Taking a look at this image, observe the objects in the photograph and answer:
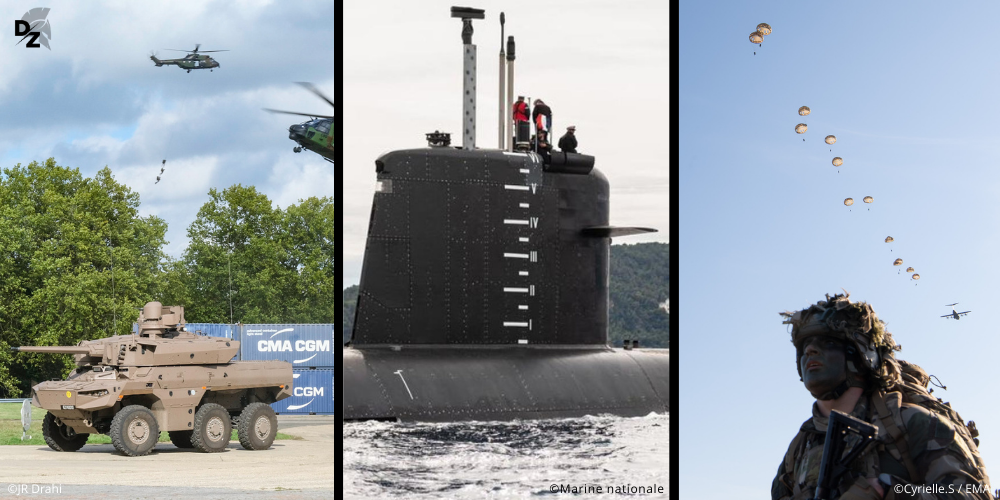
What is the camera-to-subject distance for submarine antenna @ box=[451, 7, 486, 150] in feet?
34.9

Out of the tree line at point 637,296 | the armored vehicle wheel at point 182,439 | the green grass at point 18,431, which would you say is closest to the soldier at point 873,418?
the tree line at point 637,296

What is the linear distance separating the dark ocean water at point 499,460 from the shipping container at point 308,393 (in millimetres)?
23653

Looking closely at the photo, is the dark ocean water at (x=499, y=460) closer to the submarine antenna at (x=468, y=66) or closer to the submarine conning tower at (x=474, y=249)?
the submarine conning tower at (x=474, y=249)

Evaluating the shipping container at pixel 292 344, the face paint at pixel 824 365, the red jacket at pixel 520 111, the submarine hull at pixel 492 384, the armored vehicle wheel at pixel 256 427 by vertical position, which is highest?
the red jacket at pixel 520 111

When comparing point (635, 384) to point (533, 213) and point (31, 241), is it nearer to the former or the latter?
point (533, 213)

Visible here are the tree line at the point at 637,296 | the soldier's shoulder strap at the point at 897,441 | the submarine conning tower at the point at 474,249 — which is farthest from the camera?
the tree line at the point at 637,296

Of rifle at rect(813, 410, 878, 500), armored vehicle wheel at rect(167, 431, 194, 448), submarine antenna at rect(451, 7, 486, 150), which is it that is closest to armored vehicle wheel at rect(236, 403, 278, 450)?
armored vehicle wheel at rect(167, 431, 194, 448)

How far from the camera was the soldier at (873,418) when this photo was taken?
552 cm

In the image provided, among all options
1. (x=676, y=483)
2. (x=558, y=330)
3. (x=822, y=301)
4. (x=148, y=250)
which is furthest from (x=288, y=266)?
(x=822, y=301)

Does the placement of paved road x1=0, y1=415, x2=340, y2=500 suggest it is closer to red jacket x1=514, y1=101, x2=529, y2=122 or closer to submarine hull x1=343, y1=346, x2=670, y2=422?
submarine hull x1=343, y1=346, x2=670, y2=422

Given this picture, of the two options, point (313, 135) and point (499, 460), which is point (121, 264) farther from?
point (499, 460)

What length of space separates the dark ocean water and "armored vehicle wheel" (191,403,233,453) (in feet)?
32.2

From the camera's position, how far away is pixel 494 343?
12086 millimetres

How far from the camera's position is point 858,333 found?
5871 mm
